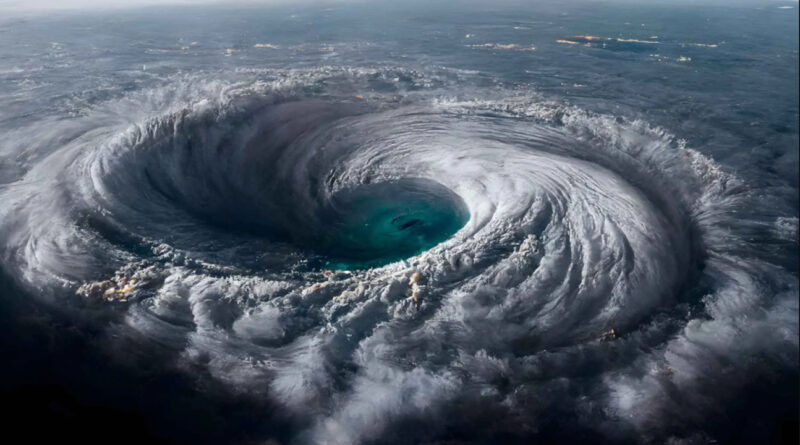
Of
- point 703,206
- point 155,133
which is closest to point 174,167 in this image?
point 155,133

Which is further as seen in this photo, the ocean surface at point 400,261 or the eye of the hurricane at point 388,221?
the eye of the hurricane at point 388,221

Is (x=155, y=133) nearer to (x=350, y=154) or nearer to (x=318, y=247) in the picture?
(x=350, y=154)

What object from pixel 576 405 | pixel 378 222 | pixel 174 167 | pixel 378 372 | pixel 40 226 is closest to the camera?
pixel 576 405

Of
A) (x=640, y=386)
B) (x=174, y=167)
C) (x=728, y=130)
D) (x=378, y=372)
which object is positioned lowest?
(x=378, y=372)

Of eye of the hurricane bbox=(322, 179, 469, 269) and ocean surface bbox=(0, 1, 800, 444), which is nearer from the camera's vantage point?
ocean surface bbox=(0, 1, 800, 444)
